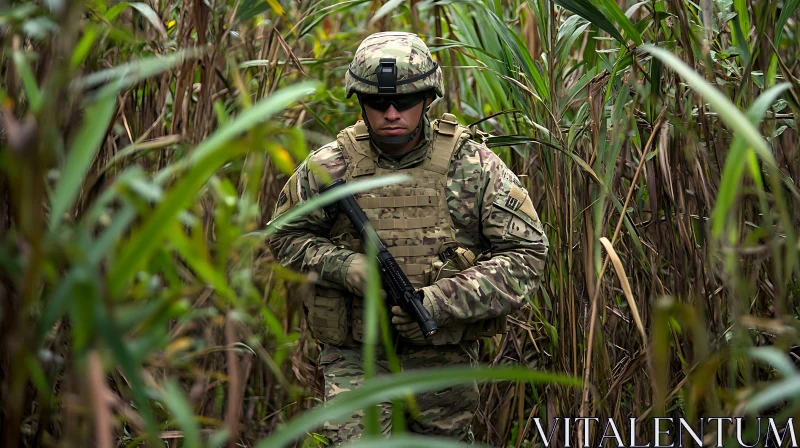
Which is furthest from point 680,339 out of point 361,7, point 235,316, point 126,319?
point 361,7

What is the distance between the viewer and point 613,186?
8.59 feet

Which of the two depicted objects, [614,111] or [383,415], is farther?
[383,415]

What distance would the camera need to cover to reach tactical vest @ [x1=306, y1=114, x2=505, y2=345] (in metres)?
2.71

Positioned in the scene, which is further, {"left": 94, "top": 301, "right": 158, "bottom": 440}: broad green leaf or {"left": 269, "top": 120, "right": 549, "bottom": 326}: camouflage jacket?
{"left": 269, "top": 120, "right": 549, "bottom": 326}: camouflage jacket

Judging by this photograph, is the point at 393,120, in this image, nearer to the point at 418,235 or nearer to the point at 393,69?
the point at 393,69

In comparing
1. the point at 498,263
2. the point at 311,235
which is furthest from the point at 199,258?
the point at 311,235

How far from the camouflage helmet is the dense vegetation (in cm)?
18

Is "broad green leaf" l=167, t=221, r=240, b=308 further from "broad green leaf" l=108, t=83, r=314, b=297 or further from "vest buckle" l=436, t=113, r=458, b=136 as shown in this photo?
"vest buckle" l=436, t=113, r=458, b=136

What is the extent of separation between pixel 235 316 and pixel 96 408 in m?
0.23

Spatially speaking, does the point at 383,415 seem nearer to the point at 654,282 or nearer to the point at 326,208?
the point at 326,208

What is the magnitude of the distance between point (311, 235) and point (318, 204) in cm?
150

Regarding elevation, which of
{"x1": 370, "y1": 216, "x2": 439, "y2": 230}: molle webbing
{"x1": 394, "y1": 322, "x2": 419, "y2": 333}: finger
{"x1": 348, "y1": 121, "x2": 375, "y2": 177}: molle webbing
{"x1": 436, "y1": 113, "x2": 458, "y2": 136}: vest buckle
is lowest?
{"x1": 394, "y1": 322, "x2": 419, "y2": 333}: finger

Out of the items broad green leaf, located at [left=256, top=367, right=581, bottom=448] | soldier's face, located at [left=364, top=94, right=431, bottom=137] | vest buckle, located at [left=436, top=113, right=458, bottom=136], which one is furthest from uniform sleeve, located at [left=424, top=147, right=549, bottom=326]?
broad green leaf, located at [left=256, top=367, right=581, bottom=448]

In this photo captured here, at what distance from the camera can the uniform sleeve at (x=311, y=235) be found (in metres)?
2.68
